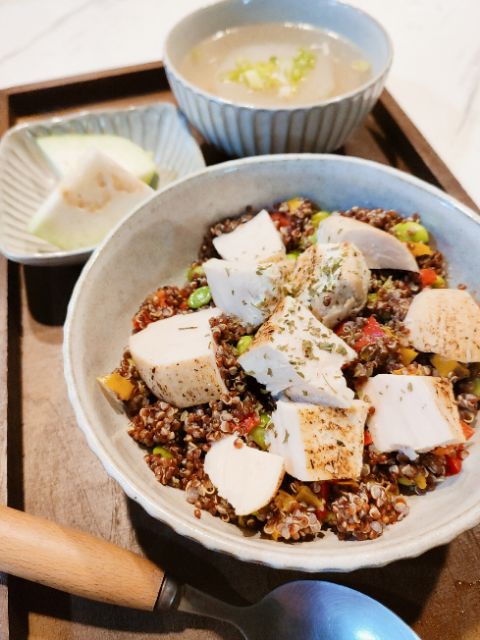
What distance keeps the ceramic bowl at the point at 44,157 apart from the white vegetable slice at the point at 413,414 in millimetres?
1305

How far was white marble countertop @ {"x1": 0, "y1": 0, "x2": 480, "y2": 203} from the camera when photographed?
276cm

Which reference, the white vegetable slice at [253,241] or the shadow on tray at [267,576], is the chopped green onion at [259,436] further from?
the white vegetable slice at [253,241]

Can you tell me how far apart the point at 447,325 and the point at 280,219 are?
0.73 meters

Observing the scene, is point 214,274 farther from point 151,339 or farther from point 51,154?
point 51,154

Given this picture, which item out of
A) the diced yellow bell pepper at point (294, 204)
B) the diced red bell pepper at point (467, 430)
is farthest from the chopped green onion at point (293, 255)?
the diced red bell pepper at point (467, 430)

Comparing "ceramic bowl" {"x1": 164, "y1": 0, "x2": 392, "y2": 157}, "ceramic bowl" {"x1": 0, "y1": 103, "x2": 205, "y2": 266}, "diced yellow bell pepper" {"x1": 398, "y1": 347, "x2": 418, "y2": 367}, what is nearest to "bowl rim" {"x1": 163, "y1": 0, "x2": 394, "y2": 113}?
"ceramic bowl" {"x1": 164, "y1": 0, "x2": 392, "y2": 157}

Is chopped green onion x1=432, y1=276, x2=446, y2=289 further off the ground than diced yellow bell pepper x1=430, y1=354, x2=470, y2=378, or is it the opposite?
chopped green onion x1=432, y1=276, x2=446, y2=289

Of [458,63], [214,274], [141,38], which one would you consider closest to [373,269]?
[214,274]

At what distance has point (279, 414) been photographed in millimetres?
1379

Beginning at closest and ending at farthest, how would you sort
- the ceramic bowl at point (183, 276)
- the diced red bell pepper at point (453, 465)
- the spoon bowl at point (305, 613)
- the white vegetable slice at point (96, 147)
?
the ceramic bowl at point (183, 276) < the spoon bowl at point (305, 613) < the diced red bell pepper at point (453, 465) < the white vegetable slice at point (96, 147)

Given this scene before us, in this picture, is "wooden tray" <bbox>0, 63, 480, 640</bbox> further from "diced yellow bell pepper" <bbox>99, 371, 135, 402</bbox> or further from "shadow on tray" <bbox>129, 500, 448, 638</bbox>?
"diced yellow bell pepper" <bbox>99, 371, 135, 402</bbox>

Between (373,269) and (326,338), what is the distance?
0.42 meters

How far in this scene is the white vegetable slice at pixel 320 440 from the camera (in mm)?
1266

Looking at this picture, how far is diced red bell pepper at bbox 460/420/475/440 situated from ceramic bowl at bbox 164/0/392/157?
126 centimetres
